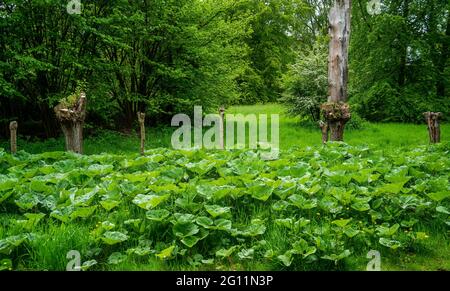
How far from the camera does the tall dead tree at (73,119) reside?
8.49 m

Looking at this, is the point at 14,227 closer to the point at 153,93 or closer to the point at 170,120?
the point at 153,93

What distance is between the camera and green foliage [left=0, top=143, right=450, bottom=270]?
3.78 meters

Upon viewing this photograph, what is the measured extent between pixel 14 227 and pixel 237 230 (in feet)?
7.45

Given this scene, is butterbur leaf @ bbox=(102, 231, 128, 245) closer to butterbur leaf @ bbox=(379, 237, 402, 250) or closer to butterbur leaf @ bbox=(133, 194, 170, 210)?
butterbur leaf @ bbox=(133, 194, 170, 210)

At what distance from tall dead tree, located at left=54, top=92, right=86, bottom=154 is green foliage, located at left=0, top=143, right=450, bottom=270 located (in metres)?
2.22

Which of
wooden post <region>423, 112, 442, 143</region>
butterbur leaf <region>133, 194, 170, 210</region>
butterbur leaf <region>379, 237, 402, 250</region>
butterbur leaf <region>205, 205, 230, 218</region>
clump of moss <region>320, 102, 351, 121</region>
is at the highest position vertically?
clump of moss <region>320, 102, 351, 121</region>

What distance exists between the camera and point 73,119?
856 centimetres

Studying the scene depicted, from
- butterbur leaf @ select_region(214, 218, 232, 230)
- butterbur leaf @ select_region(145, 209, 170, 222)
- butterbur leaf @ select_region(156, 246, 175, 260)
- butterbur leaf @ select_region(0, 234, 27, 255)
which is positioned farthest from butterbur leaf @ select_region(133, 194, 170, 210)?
butterbur leaf @ select_region(0, 234, 27, 255)

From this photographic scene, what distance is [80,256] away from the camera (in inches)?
148

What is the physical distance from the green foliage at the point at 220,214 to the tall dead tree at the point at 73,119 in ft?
7.27

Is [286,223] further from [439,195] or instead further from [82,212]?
[82,212]

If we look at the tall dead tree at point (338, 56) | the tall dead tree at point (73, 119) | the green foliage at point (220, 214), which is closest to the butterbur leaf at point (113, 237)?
the green foliage at point (220, 214)

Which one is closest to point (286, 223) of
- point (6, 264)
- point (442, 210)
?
point (442, 210)
